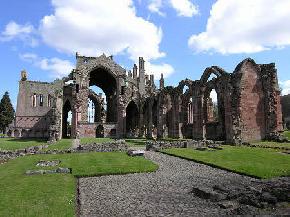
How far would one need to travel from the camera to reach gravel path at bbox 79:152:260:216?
25.7ft

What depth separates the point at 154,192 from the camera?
9.89m

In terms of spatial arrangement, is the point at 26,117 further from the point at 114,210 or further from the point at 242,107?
the point at 114,210

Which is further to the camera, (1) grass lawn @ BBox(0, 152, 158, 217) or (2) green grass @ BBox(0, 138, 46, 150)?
(2) green grass @ BBox(0, 138, 46, 150)

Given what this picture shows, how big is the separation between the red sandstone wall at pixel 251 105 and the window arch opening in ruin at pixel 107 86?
28.6m

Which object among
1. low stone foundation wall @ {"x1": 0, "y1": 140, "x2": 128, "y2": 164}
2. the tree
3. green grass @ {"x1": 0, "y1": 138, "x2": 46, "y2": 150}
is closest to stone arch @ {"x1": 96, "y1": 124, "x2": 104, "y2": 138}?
green grass @ {"x1": 0, "y1": 138, "x2": 46, "y2": 150}

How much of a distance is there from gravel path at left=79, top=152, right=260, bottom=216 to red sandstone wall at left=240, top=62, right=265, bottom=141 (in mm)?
15814

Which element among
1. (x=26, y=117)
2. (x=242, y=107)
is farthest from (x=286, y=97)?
(x=26, y=117)

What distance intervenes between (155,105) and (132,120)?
877 centimetres

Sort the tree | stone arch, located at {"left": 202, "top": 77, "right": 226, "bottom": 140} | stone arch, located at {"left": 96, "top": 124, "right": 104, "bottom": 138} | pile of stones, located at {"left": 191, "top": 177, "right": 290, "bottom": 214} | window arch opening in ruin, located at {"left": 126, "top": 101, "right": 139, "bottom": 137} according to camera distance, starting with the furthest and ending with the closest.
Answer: the tree → window arch opening in ruin, located at {"left": 126, "top": 101, "right": 139, "bottom": 137} → stone arch, located at {"left": 96, "top": 124, "right": 104, "bottom": 138} → stone arch, located at {"left": 202, "top": 77, "right": 226, "bottom": 140} → pile of stones, located at {"left": 191, "top": 177, "right": 290, "bottom": 214}

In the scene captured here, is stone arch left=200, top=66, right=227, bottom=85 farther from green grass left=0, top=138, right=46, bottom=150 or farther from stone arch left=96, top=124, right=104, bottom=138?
stone arch left=96, top=124, right=104, bottom=138

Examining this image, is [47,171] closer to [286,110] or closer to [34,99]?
[286,110]

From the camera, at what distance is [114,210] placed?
7.97m

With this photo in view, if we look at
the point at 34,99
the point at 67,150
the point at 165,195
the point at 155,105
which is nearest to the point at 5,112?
the point at 34,99

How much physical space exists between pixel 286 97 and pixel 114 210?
56986 mm
